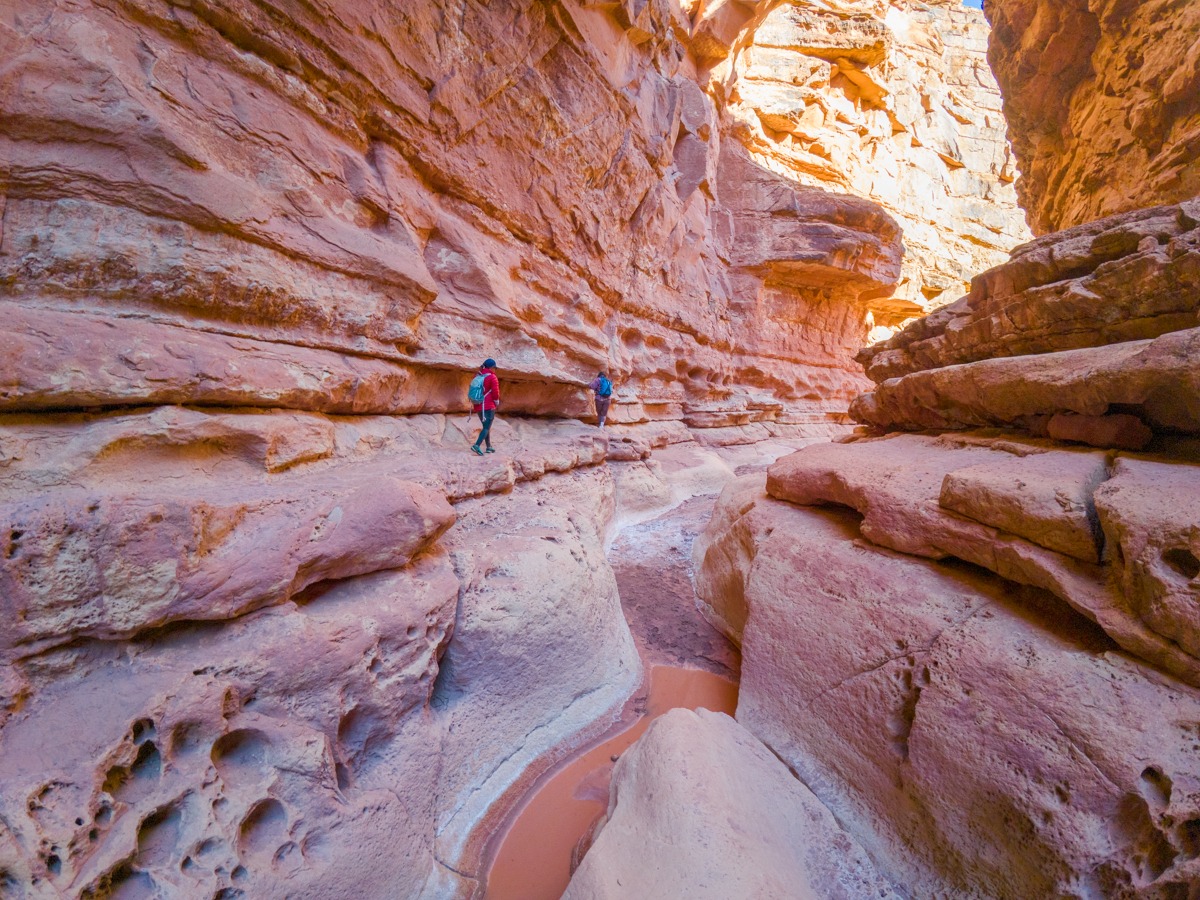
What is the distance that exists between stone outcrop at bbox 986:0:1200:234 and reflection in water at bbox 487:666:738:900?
859 centimetres

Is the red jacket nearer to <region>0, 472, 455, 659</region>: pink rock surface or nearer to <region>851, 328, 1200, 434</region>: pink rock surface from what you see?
<region>0, 472, 455, 659</region>: pink rock surface

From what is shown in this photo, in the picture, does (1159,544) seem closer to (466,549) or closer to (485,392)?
(466,549)

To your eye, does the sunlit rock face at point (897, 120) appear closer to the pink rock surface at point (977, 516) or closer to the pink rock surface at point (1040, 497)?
the pink rock surface at point (977, 516)

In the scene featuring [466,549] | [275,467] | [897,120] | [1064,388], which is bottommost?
[466,549]

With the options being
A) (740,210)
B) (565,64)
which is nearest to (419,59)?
(565,64)

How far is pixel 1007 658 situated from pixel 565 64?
29.4ft

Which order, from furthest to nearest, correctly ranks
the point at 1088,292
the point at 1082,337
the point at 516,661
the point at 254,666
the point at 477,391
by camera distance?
the point at 477,391
the point at 1082,337
the point at 1088,292
the point at 516,661
the point at 254,666

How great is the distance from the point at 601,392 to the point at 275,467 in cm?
589

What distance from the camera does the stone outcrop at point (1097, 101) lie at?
5.61 metres

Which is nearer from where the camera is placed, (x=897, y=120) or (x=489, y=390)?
(x=489, y=390)

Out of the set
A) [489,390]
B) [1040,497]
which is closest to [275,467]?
[489,390]

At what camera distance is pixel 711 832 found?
2.25 metres

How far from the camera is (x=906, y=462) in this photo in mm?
4211

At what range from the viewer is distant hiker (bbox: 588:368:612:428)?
8547 millimetres
